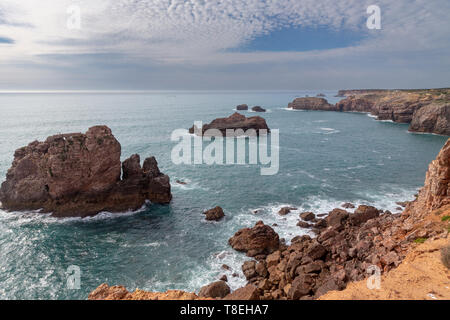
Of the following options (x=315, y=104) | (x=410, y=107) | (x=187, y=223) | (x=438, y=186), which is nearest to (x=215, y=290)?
(x=187, y=223)

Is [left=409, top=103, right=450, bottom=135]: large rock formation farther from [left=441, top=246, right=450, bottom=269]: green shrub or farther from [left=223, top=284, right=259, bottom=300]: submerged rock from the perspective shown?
[left=223, top=284, right=259, bottom=300]: submerged rock

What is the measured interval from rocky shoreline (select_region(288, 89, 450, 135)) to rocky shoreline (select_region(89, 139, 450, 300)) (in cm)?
9343

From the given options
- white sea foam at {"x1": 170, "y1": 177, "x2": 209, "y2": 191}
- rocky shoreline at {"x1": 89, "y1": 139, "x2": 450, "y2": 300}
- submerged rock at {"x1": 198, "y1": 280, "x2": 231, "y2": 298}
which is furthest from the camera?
white sea foam at {"x1": 170, "y1": 177, "x2": 209, "y2": 191}

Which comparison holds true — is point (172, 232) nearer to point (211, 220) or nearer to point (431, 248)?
point (211, 220)

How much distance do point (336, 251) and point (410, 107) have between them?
12875 cm

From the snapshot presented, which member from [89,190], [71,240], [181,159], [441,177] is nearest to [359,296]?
[441,177]

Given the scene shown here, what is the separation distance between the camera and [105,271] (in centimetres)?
2744

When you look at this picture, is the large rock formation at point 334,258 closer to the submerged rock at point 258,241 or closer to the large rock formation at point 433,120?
the submerged rock at point 258,241

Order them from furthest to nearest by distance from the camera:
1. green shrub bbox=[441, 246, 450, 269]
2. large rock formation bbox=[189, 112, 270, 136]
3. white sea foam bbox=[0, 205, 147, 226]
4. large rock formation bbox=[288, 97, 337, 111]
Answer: large rock formation bbox=[288, 97, 337, 111]
large rock formation bbox=[189, 112, 270, 136]
white sea foam bbox=[0, 205, 147, 226]
green shrub bbox=[441, 246, 450, 269]

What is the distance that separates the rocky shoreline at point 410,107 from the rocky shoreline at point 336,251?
93.4 meters

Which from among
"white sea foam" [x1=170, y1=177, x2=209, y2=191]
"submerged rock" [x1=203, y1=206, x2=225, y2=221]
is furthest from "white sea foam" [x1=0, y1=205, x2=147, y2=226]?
"submerged rock" [x1=203, y1=206, x2=225, y2=221]

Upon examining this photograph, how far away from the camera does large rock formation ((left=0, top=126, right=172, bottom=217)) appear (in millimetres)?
38781

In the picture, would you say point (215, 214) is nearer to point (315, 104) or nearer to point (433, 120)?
point (433, 120)

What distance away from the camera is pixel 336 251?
25.1 m
